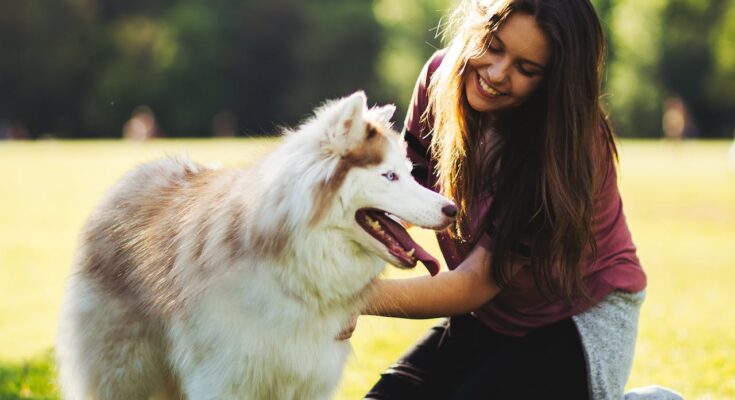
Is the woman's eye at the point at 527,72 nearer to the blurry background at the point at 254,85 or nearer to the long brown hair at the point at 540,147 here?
the long brown hair at the point at 540,147

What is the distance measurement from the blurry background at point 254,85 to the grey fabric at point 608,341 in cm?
876

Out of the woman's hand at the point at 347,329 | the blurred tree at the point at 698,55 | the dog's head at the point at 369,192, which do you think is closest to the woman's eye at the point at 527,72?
the dog's head at the point at 369,192

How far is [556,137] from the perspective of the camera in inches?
149

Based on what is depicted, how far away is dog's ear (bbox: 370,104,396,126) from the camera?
371 cm

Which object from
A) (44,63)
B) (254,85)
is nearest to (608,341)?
(44,63)

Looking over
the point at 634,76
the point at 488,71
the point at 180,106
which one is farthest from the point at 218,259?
the point at 180,106

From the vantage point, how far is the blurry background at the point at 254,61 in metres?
50.8

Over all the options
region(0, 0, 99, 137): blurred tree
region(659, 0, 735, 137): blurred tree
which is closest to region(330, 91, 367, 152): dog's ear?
region(659, 0, 735, 137): blurred tree

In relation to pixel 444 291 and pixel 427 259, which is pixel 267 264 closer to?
pixel 427 259

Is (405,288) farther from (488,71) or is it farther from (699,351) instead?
(699,351)

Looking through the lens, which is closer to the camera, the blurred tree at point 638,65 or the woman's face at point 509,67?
the woman's face at point 509,67

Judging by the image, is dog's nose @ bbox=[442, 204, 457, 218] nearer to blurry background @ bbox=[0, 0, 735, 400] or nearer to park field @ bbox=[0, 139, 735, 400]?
park field @ bbox=[0, 139, 735, 400]

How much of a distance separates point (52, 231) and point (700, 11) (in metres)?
45.8

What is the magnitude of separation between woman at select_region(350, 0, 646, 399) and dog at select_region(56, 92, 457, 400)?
0.36 metres
